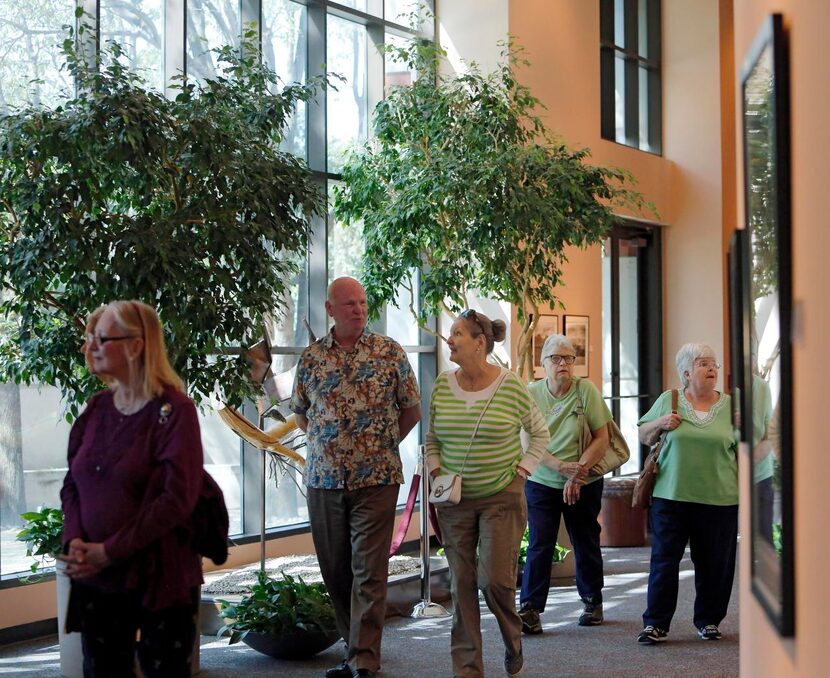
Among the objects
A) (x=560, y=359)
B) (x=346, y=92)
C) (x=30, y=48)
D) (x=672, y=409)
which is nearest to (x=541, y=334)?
(x=346, y=92)

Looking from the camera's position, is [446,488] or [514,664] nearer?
[446,488]

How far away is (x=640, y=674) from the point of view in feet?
18.5

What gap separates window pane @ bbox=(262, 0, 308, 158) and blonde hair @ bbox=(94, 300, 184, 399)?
5.48m

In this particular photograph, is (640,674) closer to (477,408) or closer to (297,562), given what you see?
(477,408)

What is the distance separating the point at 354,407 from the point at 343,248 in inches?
169

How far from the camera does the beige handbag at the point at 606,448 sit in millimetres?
6582

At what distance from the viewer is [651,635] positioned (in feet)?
20.4

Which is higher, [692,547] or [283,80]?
[283,80]

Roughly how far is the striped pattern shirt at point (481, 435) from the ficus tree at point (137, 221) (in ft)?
2.97

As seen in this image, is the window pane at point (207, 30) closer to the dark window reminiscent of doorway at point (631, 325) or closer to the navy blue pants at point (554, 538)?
the navy blue pants at point (554, 538)

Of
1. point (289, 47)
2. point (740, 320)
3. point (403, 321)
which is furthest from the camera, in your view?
point (403, 321)

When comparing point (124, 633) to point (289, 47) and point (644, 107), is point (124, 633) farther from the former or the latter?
point (644, 107)

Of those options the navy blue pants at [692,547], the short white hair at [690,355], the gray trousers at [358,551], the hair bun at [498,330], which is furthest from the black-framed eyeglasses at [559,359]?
the gray trousers at [358,551]

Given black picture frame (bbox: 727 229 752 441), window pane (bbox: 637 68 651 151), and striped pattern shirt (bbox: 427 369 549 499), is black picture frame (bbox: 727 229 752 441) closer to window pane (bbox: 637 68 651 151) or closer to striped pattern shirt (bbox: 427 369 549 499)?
striped pattern shirt (bbox: 427 369 549 499)
